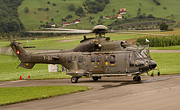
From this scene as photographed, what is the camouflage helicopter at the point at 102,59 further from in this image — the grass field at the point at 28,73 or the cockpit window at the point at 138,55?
the grass field at the point at 28,73

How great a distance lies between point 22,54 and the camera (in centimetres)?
3008

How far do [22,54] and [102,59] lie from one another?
1034 cm

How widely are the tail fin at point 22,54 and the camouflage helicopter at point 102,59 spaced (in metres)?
2.05

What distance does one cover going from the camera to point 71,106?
49.5ft

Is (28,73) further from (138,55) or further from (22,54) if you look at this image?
(138,55)

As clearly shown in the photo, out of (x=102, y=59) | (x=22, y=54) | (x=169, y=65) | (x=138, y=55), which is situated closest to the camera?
(x=138, y=55)

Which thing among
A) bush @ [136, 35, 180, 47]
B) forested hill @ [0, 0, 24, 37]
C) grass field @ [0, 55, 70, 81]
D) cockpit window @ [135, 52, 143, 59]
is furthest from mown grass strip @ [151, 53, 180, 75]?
forested hill @ [0, 0, 24, 37]

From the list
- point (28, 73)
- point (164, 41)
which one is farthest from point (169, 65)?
point (164, 41)

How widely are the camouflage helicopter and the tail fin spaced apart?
80.8 inches

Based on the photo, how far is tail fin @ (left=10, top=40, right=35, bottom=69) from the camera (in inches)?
1167

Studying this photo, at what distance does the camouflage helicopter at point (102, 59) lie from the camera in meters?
23.6

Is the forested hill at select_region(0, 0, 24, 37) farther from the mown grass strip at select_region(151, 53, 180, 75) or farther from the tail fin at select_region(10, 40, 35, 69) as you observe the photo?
Result: the tail fin at select_region(10, 40, 35, 69)

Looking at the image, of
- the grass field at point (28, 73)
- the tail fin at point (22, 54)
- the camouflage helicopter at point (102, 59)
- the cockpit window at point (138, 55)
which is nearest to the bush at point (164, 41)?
the grass field at point (28, 73)

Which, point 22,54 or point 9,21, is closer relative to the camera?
point 22,54
